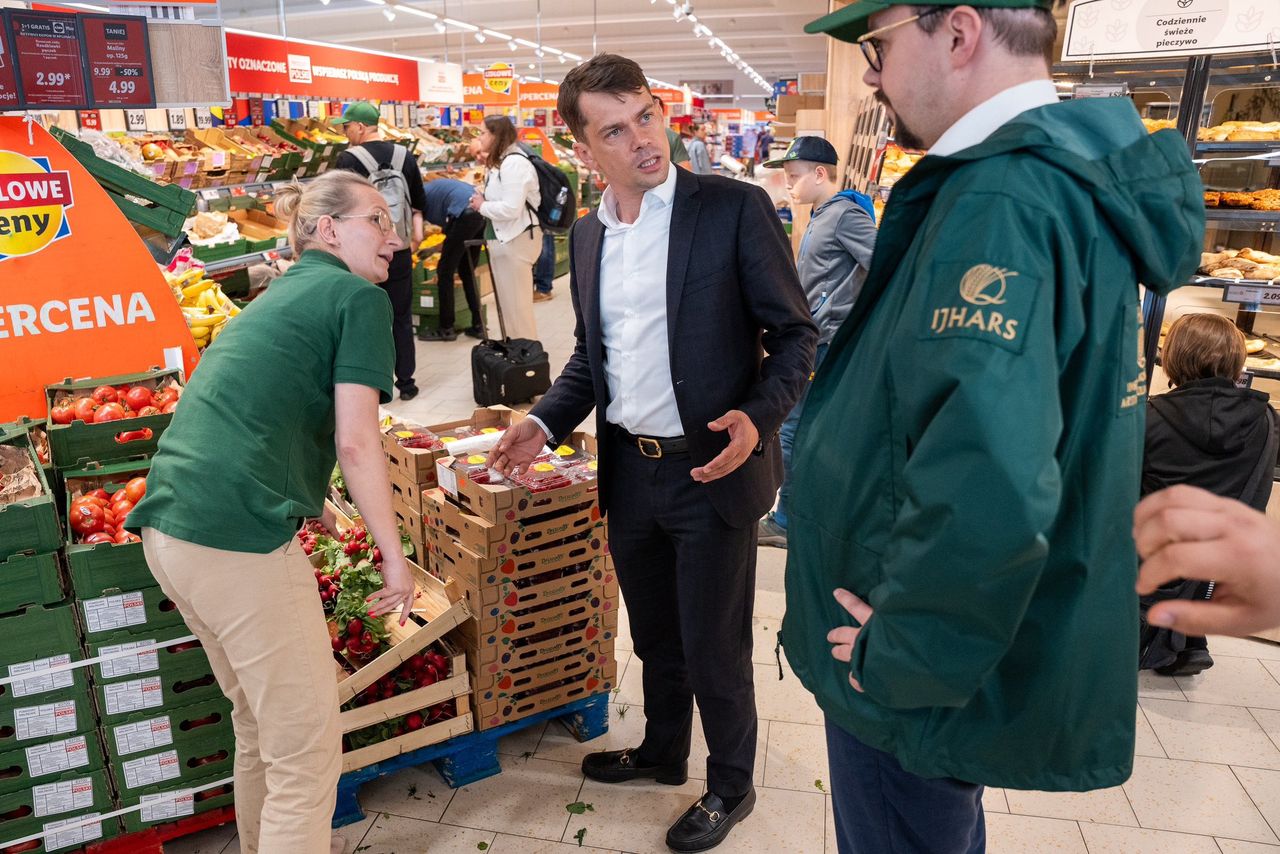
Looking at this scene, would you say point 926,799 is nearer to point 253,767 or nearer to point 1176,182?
point 1176,182

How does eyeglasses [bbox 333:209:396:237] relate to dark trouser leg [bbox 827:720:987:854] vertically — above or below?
above

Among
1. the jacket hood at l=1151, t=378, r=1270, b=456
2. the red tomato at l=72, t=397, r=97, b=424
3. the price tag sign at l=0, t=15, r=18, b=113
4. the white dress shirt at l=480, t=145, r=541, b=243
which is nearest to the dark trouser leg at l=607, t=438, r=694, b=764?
the red tomato at l=72, t=397, r=97, b=424

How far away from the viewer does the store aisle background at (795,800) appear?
8.76ft

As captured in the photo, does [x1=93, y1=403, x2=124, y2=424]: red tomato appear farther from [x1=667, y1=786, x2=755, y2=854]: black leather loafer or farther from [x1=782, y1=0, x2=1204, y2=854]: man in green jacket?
[x1=782, y1=0, x2=1204, y2=854]: man in green jacket

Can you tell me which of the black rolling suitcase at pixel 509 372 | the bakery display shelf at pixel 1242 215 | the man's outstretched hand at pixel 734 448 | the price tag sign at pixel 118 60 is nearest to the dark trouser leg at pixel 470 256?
the black rolling suitcase at pixel 509 372

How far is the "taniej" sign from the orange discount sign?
3.72 metres

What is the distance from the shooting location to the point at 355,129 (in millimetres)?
6973

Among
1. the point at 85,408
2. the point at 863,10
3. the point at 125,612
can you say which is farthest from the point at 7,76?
the point at 863,10

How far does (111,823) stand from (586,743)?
140 cm

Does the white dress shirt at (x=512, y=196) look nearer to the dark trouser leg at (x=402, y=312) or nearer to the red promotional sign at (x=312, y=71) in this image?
the dark trouser leg at (x=402, y=312)

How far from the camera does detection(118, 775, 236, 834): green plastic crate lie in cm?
254

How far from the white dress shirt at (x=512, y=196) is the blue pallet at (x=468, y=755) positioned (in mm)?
4510

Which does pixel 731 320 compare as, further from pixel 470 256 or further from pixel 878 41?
pixel 470 256

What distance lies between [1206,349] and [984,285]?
2666mm
